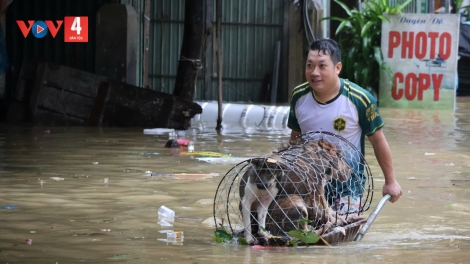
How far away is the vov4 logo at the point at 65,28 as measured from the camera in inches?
577

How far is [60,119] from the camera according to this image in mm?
13164

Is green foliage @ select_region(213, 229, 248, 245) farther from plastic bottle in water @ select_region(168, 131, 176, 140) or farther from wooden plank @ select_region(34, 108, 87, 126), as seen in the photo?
wooden plank @ select_region(34, 108, 87, 126)

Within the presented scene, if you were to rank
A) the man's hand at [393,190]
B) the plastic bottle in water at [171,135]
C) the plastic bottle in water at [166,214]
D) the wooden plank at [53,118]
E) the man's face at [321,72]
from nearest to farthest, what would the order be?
the man's face at [321,72] → the man's hand at [393,190] → the plastic bottle in water at [166,214] → the plastic bottle in water at [171,135] → the wooden plank at [53,118]

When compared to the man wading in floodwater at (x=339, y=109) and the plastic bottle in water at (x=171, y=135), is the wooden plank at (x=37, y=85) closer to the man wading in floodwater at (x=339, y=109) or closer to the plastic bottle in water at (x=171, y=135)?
the plastic bottle in water at (x=171, y=135)

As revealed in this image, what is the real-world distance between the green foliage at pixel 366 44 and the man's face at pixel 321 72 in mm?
13271

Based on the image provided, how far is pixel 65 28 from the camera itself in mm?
14852

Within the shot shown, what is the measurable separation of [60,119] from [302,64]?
6.63m

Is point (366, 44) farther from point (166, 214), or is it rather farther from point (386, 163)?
point (386, 163)

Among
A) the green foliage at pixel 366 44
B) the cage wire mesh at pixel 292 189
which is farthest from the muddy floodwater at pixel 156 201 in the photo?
the green foliage at pixel 366 44

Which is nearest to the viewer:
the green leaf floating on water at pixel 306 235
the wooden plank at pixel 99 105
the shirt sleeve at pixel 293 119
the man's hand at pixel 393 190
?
the green leaf floating on water at pixel 306 235

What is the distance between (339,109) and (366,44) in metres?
13.8

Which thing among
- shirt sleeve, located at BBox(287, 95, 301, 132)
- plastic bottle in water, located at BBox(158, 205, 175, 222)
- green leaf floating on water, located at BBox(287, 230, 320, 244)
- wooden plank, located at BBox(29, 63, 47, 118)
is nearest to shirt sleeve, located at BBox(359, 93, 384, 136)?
shirt sleeve, located at BBox(287, 95, 301, 132)

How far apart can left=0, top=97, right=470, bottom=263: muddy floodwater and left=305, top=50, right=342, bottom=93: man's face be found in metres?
0.97

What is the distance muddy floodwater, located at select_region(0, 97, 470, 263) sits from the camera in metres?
4.62
